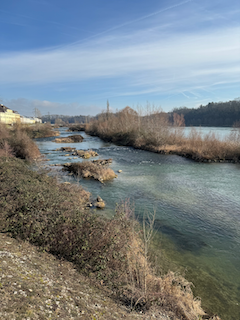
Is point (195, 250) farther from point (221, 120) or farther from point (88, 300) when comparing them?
point (221, 120)

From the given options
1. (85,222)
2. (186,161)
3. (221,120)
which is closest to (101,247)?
(85,222)

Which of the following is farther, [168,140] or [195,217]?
[168,140]

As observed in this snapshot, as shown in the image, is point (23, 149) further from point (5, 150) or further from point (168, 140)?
point (168, 140)

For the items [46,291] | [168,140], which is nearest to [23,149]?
[168,140]

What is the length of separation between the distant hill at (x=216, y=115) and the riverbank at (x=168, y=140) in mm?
31405

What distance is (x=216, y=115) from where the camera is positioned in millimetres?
78438

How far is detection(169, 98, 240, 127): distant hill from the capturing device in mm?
71438

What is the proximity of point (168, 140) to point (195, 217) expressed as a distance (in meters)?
23.7

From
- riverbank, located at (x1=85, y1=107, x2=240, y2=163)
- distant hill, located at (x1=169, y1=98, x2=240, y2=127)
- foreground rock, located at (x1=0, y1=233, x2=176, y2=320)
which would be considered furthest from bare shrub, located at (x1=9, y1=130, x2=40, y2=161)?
distant hill, located at (x1=169, y1=98, x2=240, y2=127)

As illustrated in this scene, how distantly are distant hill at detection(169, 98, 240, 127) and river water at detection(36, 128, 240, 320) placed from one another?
53065 mm

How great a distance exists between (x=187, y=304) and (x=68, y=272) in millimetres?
2822

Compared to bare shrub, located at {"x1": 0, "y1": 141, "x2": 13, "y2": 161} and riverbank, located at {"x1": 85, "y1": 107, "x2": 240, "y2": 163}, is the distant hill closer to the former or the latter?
riverbank, located at {"x1": 85, "y1": 107, "x2": 240, "y2": 163}

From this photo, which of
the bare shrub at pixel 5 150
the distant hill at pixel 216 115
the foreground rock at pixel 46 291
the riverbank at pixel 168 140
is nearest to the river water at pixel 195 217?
the foreground rock at pixel 46 291

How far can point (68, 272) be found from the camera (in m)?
4.84
